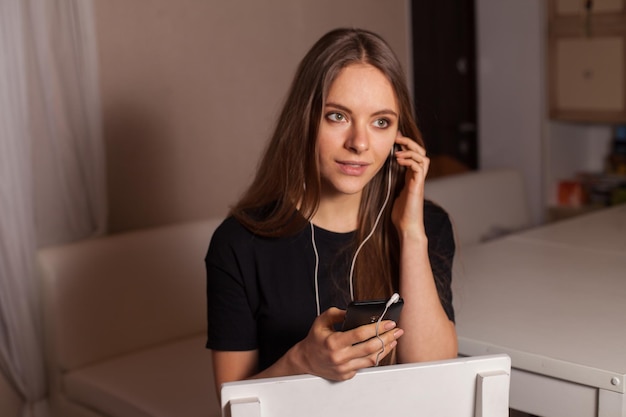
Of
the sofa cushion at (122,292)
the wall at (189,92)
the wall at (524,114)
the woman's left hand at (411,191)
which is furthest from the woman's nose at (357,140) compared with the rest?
the wall at (524,114)

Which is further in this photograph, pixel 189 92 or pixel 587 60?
pixel 587 60

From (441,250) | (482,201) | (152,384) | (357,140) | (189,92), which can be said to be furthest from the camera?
(482,201)

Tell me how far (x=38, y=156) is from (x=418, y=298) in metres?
1.81

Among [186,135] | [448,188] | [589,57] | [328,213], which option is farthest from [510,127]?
[328,213]

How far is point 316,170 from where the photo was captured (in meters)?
1.80

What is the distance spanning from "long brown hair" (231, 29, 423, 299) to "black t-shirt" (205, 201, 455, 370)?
36 mm

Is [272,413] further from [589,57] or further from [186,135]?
[589,57]

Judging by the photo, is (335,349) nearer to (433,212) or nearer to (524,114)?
(433,212)

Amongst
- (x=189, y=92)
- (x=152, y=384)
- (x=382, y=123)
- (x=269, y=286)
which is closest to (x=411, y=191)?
(x=382, y=123)

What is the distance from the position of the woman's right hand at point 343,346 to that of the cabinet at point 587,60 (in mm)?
3772

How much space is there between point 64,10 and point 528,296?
1951 mm

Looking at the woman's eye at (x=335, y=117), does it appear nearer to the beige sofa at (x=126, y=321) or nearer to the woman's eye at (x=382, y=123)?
the woman's eye at (x=382, y=123)

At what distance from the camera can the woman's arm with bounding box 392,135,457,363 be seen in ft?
5.80

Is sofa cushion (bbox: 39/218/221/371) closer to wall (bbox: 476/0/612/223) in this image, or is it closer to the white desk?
the white desk
